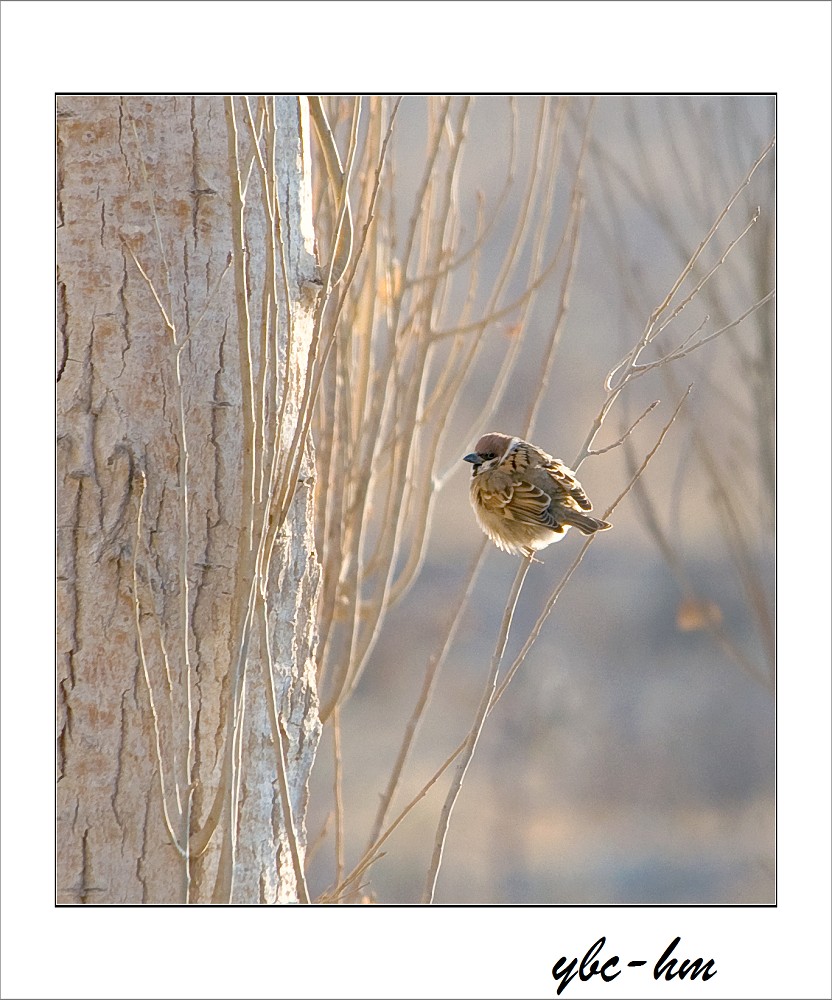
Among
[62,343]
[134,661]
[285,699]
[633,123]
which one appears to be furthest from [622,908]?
[633,123]

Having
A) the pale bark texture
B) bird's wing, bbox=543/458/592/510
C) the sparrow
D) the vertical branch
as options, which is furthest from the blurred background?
the vertical branch

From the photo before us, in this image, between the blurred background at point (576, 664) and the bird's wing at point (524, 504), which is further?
the blurred background at point (576, 664)

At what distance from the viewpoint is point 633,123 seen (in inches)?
85.0

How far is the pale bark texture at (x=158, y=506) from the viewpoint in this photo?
1743 millimetres

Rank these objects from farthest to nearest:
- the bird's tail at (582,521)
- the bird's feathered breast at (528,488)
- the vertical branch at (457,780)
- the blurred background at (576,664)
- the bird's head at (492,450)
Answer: the blurred background at (576,664)
the bird's head at (492,450)
the bird's feathered breast at (528,488)
the bird's tail at (582,521)
the vertical branch at (457,780)

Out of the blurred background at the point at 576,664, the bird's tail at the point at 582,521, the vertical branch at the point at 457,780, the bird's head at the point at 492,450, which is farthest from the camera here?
the blurred background at the point at 576,664

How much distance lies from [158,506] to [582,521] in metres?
1.06

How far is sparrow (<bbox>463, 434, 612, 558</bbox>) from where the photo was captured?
98.7 inches

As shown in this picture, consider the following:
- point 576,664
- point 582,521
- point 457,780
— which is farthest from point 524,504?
point 576,664

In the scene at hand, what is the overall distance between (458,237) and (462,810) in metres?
3.40

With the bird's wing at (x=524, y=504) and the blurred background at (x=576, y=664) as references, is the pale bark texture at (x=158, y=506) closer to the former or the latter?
the bird's wing at (x=524, y=504)

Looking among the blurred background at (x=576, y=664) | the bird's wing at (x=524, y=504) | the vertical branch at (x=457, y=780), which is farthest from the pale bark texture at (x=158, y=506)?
the blurred background at (x=576, y=664)
